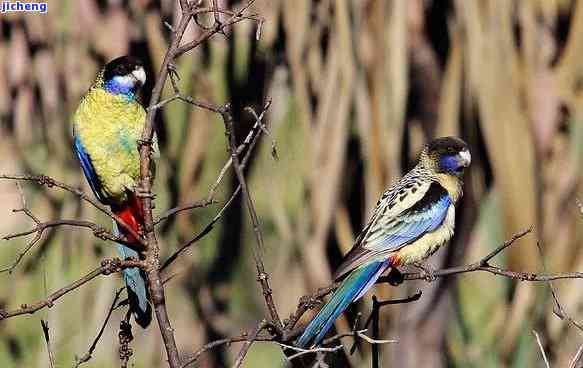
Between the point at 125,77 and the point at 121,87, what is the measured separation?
36 mm

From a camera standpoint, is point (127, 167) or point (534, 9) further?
point (534, 9)

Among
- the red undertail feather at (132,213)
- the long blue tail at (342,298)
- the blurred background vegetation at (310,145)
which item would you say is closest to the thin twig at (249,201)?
the long blue tail at (342,298)

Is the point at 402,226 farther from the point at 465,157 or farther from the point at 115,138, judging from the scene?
the point at 115,138

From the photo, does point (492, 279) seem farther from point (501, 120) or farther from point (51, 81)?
point (51, 81)

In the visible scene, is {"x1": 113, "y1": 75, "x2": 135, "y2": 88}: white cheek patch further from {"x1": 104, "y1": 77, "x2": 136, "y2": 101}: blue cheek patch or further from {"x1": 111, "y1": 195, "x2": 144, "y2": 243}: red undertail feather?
{"x1": 111, "y1": 195, "x2": 144, "y2": 243}: red undertail feather

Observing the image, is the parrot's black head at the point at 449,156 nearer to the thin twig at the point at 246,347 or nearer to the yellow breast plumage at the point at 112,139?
the yellow breast plumage at the point at 112,139

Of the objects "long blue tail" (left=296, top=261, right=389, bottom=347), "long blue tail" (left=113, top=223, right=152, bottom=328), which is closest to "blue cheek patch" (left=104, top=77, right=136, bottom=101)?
"long blue tail" (left=113, top=223, right=152, bottom=328)

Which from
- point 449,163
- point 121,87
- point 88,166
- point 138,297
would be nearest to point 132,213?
point 88,166

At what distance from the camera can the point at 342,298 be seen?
3043 mm

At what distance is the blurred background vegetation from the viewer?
15.2 ft

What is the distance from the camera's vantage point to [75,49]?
4.77m

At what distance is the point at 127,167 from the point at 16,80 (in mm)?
1449

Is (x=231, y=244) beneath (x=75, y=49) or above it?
beneath

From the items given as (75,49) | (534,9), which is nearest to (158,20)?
(75,49)
